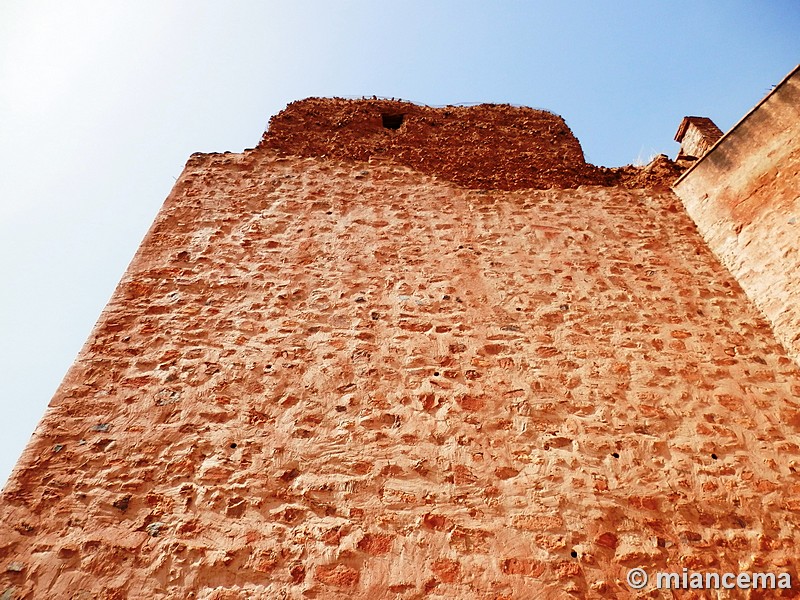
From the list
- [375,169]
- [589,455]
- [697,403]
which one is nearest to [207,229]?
[375,169]

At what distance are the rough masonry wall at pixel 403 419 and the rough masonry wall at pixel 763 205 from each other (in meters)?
0.17

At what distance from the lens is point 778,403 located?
3307 millimetres

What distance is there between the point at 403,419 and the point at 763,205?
3.53 meters

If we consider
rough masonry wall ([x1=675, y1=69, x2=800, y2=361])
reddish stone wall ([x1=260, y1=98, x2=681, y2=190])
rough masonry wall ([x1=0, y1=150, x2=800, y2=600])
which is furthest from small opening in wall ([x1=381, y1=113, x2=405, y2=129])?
rough masonry wall ([x1=675, y1=69, x2=800, y2=361])

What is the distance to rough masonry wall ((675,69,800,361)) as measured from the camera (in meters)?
3.82

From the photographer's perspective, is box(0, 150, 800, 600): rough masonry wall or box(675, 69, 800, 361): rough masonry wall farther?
box(675, 69, 800, 361): rough masonry wall

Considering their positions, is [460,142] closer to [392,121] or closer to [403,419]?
[392,121]

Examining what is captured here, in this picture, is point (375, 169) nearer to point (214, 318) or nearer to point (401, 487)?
point (214, 318)

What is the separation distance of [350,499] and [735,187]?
13.9 ft

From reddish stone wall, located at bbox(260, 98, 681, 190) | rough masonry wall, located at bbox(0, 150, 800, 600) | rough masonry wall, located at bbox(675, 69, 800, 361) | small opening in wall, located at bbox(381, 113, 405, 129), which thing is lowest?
rough masonry wall, located at bbox(0, 150, 800, 600)

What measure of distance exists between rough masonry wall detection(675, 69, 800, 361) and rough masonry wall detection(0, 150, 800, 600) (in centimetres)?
17

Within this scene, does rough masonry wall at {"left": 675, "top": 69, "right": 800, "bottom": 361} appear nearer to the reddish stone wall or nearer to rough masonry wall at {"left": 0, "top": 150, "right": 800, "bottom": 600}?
rough masonry wall at {"left": 0, "top": 150, "right": 800, "bottom": 600}

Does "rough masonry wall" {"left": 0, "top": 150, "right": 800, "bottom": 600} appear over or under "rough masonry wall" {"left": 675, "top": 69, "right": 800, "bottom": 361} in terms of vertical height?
under

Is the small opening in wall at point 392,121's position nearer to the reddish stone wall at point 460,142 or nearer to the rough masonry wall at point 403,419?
the reddish stone wall at point 460,142
